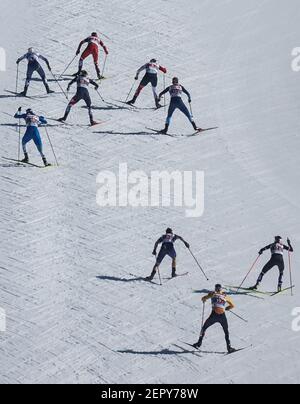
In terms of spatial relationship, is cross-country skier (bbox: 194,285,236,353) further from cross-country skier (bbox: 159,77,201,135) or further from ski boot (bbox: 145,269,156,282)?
cross-country skier (bbox: 159,77,201,135)

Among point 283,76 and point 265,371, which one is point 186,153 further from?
point 265,371

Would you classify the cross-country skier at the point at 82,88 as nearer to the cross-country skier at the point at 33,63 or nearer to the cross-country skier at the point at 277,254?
the cross-country skier at the point at 33,63

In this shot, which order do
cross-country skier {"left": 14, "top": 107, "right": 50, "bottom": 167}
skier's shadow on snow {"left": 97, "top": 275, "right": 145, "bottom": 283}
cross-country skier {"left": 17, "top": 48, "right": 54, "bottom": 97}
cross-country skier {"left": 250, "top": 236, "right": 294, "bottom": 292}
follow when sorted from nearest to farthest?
cross-country skier {"left": 250, "top": 236, "right": 294, "bottom": 292} < skier's shadow on snow {"left": 97, "top": 275, "right": 145, "bottom": 283} < cross-country skier {"left": 14, "top": 107, "right": 50, "bottom": 167} < cross-country skier {"left": 17, "top": 48, "right": 54, "bottom": 97}

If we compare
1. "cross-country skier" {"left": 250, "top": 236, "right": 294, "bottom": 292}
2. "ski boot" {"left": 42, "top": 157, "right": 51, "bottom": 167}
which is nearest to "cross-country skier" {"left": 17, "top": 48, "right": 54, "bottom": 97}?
"ski boot" {"left": 42, "top": 157, "right": 51, "bottom": 167}

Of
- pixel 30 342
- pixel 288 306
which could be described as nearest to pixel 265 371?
pixel 288 306

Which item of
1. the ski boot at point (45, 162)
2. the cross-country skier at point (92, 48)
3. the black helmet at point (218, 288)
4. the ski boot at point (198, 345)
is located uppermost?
the cross-country skier at point (92, 48)

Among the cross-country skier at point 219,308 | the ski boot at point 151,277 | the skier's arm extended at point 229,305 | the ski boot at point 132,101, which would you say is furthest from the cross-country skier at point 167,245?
the ski boot at point 132,101

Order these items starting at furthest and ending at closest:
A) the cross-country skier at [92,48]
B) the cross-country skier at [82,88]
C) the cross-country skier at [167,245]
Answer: the cross-country skier at [92,48] → the cross-country skier at [82,88] → the cross-country skier at [167,245]

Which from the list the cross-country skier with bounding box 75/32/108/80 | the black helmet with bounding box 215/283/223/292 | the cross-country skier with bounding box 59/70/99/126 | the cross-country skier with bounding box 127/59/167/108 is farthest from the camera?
the cross-country skier with bounding box 75/32/108/80
